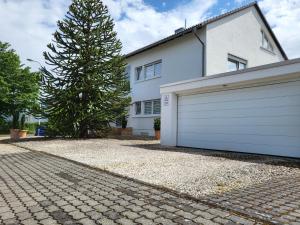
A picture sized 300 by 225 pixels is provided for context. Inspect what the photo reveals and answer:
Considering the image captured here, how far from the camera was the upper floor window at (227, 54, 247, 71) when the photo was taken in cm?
1816

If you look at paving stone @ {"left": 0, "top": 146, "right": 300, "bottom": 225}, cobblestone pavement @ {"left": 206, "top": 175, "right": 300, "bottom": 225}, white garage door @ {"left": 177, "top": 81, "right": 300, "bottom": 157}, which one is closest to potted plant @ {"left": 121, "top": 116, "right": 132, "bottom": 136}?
white garage door @ {"left": 177, "top": 81, "right": 300, "bottom": 157}

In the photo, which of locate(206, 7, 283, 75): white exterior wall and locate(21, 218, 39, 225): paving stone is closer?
locate(21, 218, 39, 225): paving stone

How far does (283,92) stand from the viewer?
8.95m

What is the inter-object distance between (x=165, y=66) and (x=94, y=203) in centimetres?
1545

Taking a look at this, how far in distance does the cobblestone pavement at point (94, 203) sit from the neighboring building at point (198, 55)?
11886 millimetres

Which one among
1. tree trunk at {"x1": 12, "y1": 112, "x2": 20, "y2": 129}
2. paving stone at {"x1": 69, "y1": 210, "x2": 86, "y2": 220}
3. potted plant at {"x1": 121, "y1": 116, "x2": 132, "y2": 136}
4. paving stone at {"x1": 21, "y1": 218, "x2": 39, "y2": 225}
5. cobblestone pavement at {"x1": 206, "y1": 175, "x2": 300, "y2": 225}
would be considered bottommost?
paving stone at {"x1": 21, "y1": 218, "x2": 39, "y2": 225}

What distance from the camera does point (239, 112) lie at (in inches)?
402

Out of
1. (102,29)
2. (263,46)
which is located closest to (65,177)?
(102,29)

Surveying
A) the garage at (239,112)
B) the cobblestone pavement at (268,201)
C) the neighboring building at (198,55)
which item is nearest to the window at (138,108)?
the neighboring building at (198,55)

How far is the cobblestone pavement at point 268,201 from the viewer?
3.61 metres

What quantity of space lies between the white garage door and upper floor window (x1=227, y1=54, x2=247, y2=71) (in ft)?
23.0

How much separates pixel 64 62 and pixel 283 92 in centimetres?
1138

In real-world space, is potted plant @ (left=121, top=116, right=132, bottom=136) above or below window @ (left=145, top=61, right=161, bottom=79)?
below

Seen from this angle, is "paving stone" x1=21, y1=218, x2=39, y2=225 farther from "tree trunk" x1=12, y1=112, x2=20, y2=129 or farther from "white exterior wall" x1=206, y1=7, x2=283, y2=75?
"tree trunk" x1=12, y1=112, x2=20, y2=129
